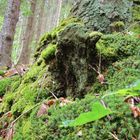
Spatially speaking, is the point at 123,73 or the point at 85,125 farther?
the point at 123,73

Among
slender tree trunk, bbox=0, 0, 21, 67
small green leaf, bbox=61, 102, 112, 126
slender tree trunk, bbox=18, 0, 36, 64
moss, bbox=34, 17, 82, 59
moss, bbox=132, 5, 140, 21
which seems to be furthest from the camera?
slender tree trunk, bbox=18, 0, 36, 64

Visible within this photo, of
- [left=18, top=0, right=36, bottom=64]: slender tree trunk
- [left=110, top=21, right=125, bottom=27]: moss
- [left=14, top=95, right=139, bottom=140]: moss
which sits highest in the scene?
[left=110, top=21, right=125, bottom=27]: moss

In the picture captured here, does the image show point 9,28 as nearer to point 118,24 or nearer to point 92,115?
point 118,24

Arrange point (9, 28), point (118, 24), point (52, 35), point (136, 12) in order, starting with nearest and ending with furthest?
point (118, 24), point (136, 12), point (52, 35), point (9, 28)

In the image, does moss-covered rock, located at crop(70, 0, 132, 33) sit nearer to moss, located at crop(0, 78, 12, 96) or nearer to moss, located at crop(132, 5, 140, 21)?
moss, located at crop(132, 5, 140, 21)

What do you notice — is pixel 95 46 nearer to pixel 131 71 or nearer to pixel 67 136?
pixel 131 71

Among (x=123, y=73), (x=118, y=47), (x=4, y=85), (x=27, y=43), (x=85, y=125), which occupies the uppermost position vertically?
(x=118, y=47)

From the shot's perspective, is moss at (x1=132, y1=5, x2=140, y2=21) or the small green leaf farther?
moss at (x1=132, y1=5, x2=140, y2=21)

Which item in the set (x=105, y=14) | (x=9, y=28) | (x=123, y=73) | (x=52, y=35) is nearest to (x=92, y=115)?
(x=123, y=73)

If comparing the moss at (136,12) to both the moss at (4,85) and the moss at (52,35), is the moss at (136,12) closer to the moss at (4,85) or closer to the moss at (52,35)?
the moss at (52,35)

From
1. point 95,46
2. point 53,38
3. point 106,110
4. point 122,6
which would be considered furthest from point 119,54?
point 106,110

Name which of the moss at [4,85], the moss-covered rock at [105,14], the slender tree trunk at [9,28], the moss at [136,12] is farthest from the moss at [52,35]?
the slender tree trunk at [9,28]

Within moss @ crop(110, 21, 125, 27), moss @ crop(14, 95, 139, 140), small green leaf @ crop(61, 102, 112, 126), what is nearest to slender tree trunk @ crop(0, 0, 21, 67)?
moss @ crop(110, 21, 125, 27)

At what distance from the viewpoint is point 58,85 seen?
3193mm
